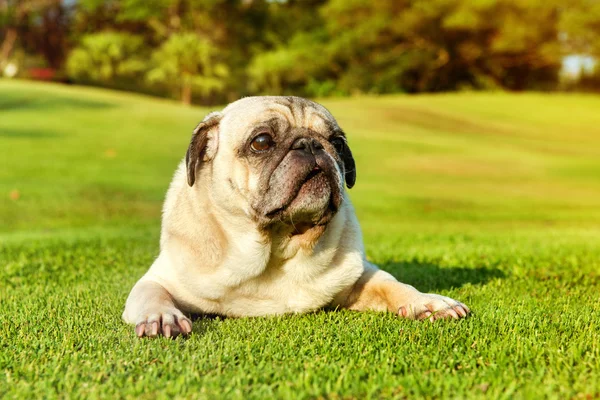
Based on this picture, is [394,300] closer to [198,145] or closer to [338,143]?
[338,143]

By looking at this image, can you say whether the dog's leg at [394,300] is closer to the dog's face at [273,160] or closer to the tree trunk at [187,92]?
the dog's face at [273,160]

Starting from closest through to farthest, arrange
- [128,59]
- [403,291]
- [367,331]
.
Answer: [367,331]
[403,291]
[128,59]

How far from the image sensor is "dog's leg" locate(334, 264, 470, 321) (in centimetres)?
371

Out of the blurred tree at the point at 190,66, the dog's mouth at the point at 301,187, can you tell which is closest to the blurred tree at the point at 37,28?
the blurred tree at the point at 190,66

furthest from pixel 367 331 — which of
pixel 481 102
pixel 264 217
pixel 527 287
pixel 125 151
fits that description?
pixel 481 102

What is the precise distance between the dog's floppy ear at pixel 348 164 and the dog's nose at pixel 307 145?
1.47 feet

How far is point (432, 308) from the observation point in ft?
12.2

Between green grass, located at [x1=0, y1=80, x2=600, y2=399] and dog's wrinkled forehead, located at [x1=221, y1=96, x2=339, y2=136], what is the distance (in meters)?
1.15

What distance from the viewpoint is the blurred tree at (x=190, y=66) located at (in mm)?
44906

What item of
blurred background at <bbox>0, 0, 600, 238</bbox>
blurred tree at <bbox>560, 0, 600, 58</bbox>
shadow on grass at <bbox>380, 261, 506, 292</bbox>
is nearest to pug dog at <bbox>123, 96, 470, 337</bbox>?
shadow on grass at <bbox>380, 261, 506, 292</bbox>

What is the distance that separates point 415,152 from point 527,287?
17444 millimetres

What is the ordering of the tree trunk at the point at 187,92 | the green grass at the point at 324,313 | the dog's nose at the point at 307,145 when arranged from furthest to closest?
the tree trunk at the point at 187,92
the dog's nose at the point at 307,145
the green grass at the point at 324,313

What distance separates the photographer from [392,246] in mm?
A: 8289

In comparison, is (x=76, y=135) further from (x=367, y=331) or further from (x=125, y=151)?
(x=367, y=331)
